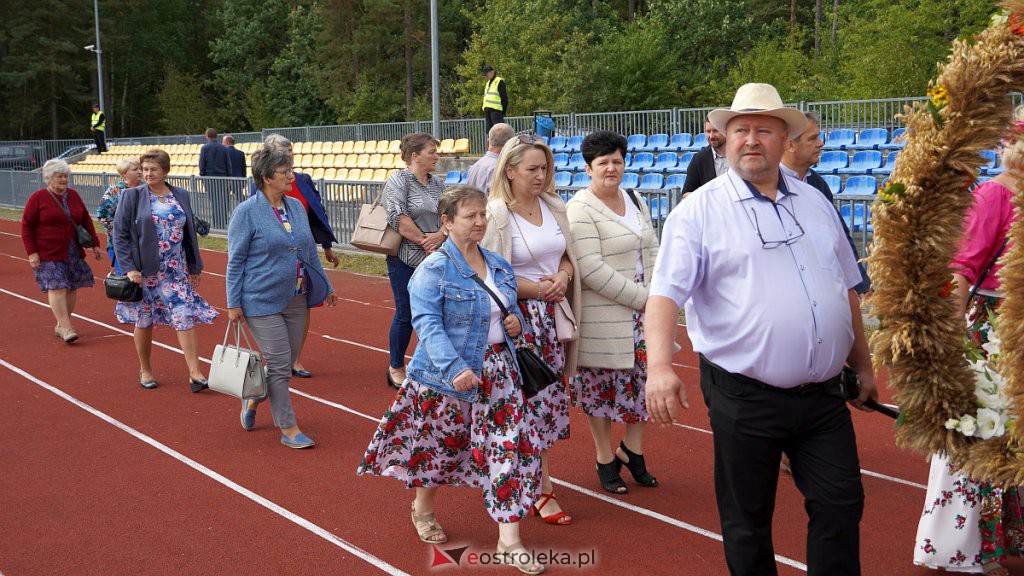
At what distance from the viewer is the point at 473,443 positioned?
4.91 meters

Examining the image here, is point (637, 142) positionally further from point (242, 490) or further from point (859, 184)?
point (242, 490)

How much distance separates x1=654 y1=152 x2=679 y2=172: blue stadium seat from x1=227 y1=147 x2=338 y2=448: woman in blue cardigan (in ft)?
45.7

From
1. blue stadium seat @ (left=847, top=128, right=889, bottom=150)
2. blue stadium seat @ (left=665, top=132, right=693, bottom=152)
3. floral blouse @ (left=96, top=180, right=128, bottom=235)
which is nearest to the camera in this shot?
floral blouse @ (left=96, top=180, right=128, bottom=235)

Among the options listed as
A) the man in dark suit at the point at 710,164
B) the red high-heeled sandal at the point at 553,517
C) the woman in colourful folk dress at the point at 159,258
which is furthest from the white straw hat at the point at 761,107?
the woman in colourful folk dress at the point at 159,258

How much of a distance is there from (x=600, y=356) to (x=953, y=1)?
2487 cm

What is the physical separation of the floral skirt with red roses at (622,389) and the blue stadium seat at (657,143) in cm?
1631

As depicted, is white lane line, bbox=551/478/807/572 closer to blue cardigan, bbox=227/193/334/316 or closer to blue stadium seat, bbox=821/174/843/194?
blue cardigan, bbox=227/193/334/316

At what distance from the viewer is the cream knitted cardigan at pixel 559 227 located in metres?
5.37

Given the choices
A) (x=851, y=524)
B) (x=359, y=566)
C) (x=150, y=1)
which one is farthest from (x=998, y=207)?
(x=150, y=1)

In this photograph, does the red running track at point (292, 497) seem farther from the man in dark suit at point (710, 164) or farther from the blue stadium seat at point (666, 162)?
the blue stadium seat at point (666, 162)

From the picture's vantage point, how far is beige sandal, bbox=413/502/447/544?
5203 mm

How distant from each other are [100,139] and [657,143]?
2892cm

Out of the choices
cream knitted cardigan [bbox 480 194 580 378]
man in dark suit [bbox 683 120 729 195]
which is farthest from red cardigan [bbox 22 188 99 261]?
cream knitted cardigan [bbox 480 194 580 378]

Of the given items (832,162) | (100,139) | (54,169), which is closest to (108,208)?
(54,169)
